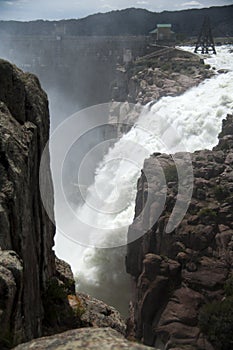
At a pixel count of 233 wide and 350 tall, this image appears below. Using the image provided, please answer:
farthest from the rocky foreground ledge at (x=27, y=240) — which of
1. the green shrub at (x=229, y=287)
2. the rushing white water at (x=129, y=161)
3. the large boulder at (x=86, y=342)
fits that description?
the rushing white water at (x=129, y=161)

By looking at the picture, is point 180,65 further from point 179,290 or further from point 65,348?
point 65,348

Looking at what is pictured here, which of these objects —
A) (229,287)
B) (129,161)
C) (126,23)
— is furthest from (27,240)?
(126,23)

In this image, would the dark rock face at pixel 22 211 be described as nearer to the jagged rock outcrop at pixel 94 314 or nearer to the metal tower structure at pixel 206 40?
the jagged rock outcrop at pixel 94 314

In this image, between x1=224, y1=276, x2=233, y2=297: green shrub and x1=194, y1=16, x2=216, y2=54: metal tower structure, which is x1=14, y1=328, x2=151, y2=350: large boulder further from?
x1=194, y1=16, x2=216, y2=54: metal tower structure

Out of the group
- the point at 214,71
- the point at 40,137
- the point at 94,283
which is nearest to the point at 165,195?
the point at 94,283

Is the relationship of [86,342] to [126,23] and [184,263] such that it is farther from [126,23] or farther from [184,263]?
[126,23]

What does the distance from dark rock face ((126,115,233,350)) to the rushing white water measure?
280 centimetres

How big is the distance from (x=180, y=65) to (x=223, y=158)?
29.8 metres

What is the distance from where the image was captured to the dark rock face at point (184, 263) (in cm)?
1702

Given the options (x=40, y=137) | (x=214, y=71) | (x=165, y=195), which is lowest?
(x=165, y=195)

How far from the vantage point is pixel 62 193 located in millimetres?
34812

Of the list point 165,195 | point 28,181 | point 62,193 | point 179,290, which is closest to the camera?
point 28,181

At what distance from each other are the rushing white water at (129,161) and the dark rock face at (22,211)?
1347 centimetres

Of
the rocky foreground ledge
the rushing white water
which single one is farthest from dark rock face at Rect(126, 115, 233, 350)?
the rocky foreground ledge
